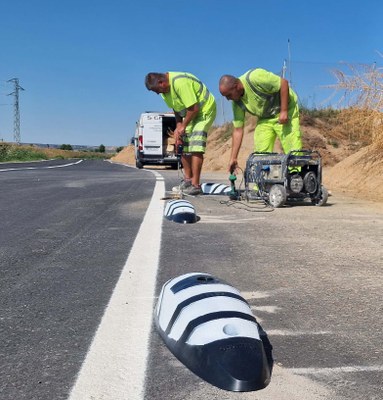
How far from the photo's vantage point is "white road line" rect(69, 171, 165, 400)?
150 centimetres

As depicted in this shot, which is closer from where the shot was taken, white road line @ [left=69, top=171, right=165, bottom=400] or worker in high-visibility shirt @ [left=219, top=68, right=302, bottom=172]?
white road line @ [left=69, top=171, right=165, bottom=400]

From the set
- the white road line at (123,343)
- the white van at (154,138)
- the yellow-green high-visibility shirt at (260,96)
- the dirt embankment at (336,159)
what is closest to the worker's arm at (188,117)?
the yellow-green high-visibility shirt at (260,96)

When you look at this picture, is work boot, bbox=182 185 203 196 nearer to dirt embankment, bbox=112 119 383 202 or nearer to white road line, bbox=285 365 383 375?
dirt embankment, bbox=112 119 383 202

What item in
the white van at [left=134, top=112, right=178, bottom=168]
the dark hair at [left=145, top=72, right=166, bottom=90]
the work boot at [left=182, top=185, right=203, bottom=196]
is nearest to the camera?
the dark hair at [left=145, top=72, right=166, bottom=90]

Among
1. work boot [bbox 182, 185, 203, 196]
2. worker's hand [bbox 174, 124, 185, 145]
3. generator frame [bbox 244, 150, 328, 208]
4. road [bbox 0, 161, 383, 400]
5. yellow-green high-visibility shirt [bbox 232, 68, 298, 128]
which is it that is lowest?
work boot [bbox 182, 185, 203, 196]

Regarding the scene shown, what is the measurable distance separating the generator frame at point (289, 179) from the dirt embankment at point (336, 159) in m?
1.49

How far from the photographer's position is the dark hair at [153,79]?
7380 mm

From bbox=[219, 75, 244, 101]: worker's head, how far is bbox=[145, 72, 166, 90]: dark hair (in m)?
1.17

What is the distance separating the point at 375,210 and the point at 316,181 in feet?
2.81

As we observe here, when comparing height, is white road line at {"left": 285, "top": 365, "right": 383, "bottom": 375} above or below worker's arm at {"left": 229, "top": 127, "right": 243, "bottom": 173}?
below

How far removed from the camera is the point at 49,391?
1.49 meters

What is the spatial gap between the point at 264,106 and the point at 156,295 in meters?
5.12

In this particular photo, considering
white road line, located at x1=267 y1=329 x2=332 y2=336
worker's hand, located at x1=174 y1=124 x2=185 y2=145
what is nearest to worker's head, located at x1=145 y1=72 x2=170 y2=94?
worker's hand, located at x1=174 y1=124 x2=185 y2=145

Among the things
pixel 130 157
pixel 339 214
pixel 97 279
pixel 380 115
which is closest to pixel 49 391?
pixel 97 279
